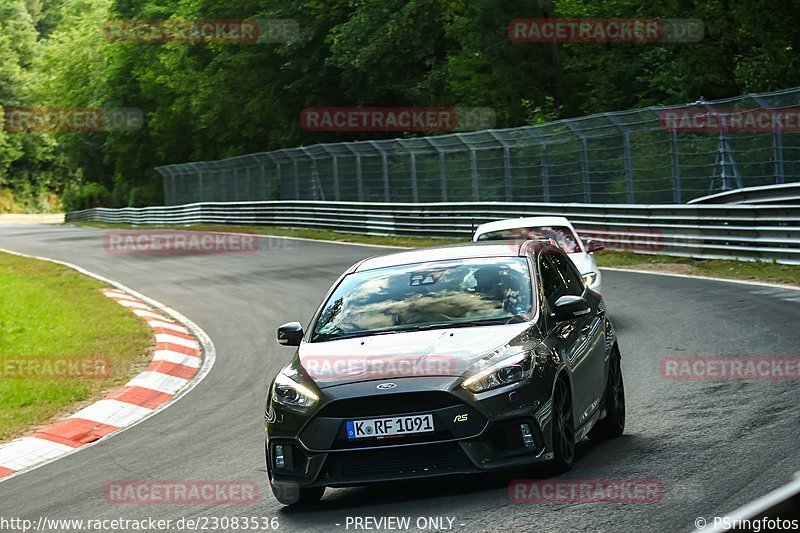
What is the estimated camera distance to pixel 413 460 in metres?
6.79

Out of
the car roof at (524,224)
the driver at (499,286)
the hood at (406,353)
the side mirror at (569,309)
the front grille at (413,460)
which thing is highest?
the driver at (499,286)

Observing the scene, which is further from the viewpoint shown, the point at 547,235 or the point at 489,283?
the point at 547,235

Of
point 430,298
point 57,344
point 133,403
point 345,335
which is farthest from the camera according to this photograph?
point 57,344

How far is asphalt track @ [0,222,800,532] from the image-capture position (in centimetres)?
652

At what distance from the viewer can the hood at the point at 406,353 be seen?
7.01 m

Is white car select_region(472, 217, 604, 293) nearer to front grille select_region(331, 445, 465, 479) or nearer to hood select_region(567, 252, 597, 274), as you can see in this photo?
hood select_region(567, 252, 597, 274)

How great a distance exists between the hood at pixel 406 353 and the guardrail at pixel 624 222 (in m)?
7.46

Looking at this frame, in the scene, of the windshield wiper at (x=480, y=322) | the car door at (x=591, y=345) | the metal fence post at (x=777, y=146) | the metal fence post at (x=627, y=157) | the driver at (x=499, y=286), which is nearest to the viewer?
the windshield wiper at (x=480, y=322)

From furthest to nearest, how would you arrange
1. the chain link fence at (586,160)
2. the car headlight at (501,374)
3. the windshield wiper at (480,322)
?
1. the chain link fence at (586,160)
2. the windshield wiper at (480,322)
3. the car headlight at (501,374)

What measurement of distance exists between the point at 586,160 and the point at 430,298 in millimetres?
21768

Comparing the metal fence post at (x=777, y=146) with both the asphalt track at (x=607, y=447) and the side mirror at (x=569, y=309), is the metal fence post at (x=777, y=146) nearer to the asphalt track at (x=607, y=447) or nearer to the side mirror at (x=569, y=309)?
the asphalt track at (x=607, y=447)

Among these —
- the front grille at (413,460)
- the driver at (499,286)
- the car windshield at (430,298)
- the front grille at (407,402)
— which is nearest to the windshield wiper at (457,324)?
the car windshield at (430,298)

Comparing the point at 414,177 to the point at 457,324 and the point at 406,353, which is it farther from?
the point at 406,353

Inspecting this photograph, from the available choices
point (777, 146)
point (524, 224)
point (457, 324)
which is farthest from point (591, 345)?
point (777, 146)
